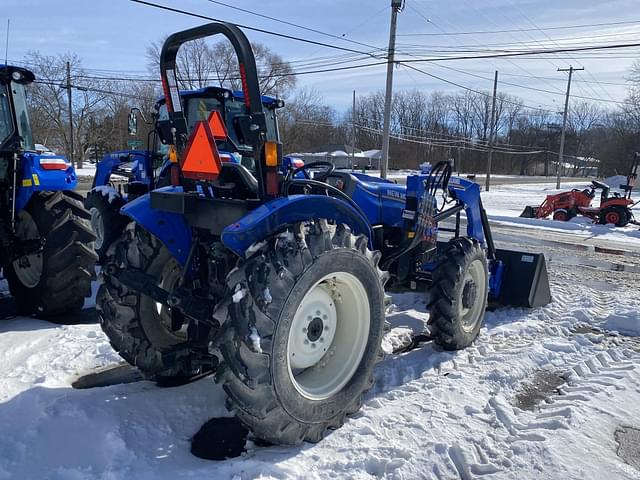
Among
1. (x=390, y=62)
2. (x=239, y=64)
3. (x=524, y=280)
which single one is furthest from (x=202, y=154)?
(x=390, y=62)

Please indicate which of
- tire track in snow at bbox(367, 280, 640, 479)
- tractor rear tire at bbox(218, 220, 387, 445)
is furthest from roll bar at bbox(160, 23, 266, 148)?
tire track in snow at bbox(367, 280, 640, 479)

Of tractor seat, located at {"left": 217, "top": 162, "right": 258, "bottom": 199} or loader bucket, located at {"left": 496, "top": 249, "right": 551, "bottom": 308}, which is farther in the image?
loader bucket, located at {"left": 496, "top": 249, "right": 551, "bottom": 308}

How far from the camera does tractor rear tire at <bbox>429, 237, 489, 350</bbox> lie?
4.37m

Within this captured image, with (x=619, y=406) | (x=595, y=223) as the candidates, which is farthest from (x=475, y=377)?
(x=595, y=223)

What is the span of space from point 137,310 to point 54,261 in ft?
7.30

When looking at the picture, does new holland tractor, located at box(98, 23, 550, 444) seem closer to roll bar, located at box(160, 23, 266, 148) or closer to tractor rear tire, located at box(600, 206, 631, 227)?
roll bar, located at box(160, 23, 266, 148)

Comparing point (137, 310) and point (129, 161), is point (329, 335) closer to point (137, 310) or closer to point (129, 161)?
point (137, 310)

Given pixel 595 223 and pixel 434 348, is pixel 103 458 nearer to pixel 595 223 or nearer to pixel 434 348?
pixel 434 348

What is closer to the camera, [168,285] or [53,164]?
[168,285]

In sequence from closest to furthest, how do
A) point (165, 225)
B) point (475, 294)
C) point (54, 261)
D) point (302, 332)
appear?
1. point (302, 332)
2. point (165, 225)
3. point (475, 294)
4. point (54, 261)

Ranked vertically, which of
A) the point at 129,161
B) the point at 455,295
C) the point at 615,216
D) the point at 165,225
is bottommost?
the point at 615,216

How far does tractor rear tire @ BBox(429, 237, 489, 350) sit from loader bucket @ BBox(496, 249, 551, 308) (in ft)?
4.12

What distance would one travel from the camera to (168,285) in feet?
12.2

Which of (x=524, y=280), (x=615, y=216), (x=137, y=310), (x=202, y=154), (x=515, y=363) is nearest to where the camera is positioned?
(x=202, y=154)
